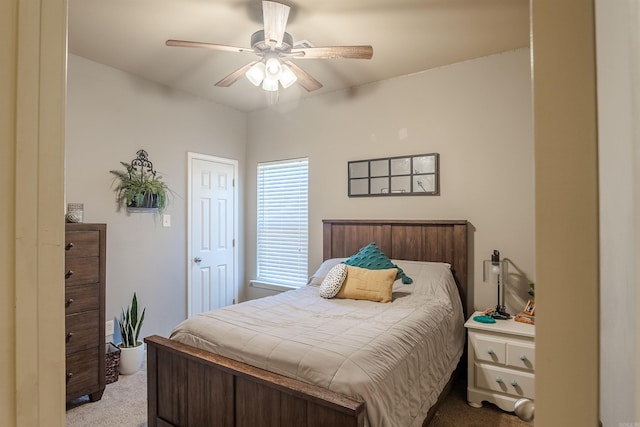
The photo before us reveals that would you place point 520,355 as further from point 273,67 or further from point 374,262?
point 273,67

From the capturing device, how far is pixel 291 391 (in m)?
1.57

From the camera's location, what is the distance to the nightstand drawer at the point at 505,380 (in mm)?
2379

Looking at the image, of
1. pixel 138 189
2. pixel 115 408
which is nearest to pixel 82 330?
pixel 115 408

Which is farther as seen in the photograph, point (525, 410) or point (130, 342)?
point (130, 342)

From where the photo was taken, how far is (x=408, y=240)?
3.38 meters

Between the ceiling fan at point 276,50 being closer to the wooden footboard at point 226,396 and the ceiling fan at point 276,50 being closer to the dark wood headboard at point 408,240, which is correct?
the dark wood headboard at point 408,240

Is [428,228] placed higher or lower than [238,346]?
higher

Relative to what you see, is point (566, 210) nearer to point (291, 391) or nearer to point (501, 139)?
point (291, 391)

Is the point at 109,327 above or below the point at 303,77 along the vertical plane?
below

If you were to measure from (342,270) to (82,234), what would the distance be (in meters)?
1.98

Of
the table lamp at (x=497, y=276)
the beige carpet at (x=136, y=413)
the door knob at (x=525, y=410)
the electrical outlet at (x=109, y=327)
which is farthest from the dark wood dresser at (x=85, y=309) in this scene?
the table lamp at (x=497, y=276)

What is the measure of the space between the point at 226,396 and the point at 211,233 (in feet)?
8.52

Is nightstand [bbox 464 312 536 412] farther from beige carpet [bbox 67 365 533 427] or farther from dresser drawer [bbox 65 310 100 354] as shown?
dresser drawer [bbox 65 310 100 354]
